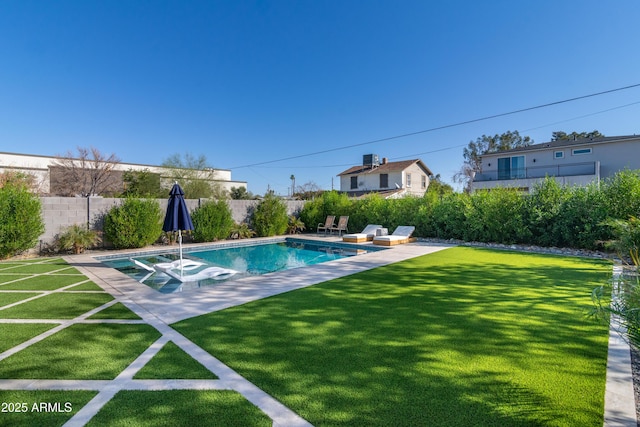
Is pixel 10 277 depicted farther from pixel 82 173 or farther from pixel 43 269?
pixel 82 173

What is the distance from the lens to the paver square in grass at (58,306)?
4695mm

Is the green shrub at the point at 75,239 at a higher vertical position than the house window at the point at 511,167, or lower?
lower

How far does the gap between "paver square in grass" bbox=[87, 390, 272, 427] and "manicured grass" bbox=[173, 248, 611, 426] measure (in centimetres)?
32

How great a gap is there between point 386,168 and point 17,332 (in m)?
31.4

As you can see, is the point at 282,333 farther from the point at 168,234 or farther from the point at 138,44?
the point at 138,44

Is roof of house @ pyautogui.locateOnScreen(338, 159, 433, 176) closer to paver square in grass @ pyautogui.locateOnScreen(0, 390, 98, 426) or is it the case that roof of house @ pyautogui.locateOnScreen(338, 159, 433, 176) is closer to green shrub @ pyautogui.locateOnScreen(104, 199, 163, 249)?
green shrub @ pyautogui.locateOnScreen(104, 199, 163, 249)

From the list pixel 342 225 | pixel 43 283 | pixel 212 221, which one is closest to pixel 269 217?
pixel 212 221

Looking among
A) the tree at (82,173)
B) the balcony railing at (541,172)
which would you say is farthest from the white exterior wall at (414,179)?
the tree at (82,173)

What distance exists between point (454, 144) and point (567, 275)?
80.5 feet

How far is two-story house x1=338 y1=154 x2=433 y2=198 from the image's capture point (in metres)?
31.3

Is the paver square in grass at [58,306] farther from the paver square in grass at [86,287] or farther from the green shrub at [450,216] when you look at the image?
the green shrub at [450,216]

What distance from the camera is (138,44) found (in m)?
15.8

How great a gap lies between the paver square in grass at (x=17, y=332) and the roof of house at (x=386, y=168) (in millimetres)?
30113

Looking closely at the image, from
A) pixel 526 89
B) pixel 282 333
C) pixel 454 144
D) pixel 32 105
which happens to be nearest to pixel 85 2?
pixel 32 105
